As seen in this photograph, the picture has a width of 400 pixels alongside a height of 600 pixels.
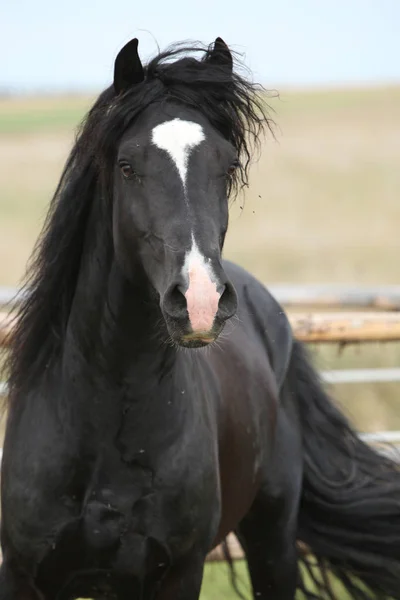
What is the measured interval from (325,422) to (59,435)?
66.1 inches

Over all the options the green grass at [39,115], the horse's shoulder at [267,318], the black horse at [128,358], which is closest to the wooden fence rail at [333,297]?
the horse's shoulder at [267,318]

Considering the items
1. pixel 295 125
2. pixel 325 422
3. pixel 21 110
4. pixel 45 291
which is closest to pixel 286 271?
pixel 325 422

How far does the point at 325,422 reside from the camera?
14.3ft

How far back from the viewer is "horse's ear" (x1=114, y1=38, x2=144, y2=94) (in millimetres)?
2756

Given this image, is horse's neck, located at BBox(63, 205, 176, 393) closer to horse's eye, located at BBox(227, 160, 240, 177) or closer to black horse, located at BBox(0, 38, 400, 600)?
black horse, located at BBox(0, 38, 400, 600)

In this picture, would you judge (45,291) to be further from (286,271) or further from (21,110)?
(21,110)

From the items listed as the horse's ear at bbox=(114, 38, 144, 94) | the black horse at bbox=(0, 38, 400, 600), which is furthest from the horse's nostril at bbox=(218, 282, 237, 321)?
the horse's ear at bbox=(114, 38, 144, 94)

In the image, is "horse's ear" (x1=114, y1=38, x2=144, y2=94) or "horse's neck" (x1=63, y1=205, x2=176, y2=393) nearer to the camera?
"horse's ear" (x1=114, y1=38, x2=144, y2=94)

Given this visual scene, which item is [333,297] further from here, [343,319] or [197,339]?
[197,339]

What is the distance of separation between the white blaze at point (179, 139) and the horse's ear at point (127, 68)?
0.23 m

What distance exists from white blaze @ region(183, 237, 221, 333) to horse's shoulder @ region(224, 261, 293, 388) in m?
1.54

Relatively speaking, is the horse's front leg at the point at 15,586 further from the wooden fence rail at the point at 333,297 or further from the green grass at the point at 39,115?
the green grass at the point at 39,115

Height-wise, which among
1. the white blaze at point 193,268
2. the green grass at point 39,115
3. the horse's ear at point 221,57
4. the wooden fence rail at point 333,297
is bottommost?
the green grass at point 39,115

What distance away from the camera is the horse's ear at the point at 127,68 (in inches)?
108
